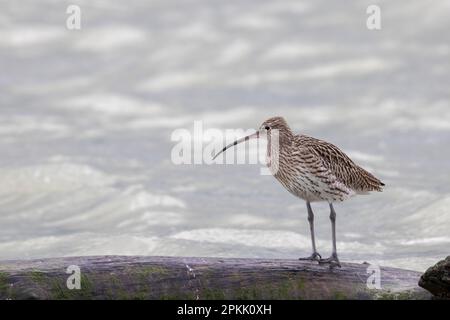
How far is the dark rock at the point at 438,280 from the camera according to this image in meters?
15.5

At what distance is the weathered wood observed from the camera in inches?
616

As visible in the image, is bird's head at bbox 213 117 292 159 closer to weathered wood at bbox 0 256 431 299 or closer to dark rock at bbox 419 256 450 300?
weathered wood at bbox 0 256 431 299

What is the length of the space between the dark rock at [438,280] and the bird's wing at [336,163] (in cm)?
300

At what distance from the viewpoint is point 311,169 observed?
1795 cm

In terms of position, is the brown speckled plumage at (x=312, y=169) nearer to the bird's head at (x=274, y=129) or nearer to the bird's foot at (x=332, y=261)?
the bird's head at (x=274, y=129)

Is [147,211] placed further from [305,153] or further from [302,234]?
[305,153]

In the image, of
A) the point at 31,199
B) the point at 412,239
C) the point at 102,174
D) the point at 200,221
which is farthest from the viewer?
the point at 102,174

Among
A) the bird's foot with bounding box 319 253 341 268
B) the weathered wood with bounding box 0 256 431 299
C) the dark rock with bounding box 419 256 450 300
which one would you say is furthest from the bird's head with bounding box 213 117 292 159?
the dark rock with bounding box 419 256 450 300

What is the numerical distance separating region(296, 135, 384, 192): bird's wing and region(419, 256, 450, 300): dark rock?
2999 mm

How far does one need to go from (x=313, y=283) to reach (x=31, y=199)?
57.5ft

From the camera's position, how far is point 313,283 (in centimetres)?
1620

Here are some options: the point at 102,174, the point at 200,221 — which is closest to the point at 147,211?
the point at 200,221

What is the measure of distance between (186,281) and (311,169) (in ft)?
10.6

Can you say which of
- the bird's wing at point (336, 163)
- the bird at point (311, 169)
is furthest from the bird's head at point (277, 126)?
the bird's wing at point (336, 163)
